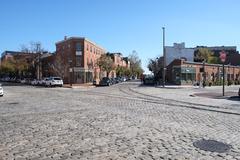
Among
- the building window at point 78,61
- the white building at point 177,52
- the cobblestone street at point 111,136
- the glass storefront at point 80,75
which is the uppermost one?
the white building at point 177,52

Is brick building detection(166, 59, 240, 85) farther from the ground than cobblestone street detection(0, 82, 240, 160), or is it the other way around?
brick building detection(166, 59, 240, 85)

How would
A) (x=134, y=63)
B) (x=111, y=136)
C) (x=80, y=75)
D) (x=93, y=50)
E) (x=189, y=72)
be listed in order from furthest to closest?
(x=134, y=63)
(x=93, y=50)
(x=80, y=75)
(x=189, y=72)
(x=111, y=136)

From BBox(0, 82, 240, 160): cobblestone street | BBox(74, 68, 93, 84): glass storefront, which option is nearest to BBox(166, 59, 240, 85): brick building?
BBox(74, 68, 93, 84): glass storefront

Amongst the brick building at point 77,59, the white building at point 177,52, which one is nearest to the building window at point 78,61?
the brick building at point 77,59

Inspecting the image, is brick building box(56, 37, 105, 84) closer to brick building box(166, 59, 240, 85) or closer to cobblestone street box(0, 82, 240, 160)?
brick building box(166, 59, 240, 85)

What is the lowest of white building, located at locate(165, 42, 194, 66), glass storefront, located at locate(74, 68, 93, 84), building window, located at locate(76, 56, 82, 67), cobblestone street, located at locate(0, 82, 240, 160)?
cobblestone street, located at locate(0, 82, 240, 160)

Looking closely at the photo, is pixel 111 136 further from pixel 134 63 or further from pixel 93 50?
pixel 134 63

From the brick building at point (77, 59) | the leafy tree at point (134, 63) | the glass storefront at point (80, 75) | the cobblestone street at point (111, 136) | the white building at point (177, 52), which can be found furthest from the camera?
the leafy tree at point (134, 63)

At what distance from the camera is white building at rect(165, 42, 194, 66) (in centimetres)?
8488

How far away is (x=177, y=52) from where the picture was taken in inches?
3369

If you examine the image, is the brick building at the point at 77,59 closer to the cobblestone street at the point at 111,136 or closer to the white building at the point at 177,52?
the white building at the point at 177,52

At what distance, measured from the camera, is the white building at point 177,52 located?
84875 millimetres

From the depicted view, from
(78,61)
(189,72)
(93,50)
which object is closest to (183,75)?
(189,72)

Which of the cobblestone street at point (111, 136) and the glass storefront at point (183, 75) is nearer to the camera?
the cobblestone street at point (111, 136)
